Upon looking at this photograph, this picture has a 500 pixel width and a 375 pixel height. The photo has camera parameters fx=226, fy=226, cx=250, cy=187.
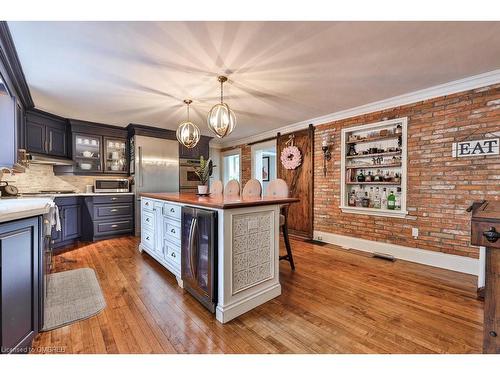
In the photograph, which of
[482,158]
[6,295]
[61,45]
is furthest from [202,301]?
[482,158]

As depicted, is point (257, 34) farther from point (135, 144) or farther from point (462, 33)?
point (135, 144)

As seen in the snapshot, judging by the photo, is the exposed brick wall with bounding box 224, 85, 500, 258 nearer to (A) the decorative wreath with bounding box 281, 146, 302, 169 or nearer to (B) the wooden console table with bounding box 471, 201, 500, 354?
(A) the decorative wreath with bounding box 281, 146, 302, 169

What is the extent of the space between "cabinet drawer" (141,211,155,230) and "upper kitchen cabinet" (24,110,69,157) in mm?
2220

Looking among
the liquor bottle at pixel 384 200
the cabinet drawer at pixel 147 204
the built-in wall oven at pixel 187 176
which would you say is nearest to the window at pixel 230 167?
the built-in wall oven at pixel 187 176

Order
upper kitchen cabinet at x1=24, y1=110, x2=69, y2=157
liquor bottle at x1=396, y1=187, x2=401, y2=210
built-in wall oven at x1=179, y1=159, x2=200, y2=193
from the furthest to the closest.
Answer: built-in wall oven at x1=179, y1=159, x2=200, y2=193
upper kitchen cabinet at x1=24, y1=110, x2=69, y2=157
liquor bottle at x1=396, y1=187, x2=401, y2=210

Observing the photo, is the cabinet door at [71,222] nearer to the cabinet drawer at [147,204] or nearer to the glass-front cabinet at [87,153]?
the glass-front cabinet at [87,153]

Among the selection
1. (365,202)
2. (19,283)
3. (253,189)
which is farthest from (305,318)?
(365,202)

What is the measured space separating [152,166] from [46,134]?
176 cm

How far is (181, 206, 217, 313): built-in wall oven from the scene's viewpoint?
5.98ft

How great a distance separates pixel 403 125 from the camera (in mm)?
3184

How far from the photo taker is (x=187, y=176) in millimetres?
5426

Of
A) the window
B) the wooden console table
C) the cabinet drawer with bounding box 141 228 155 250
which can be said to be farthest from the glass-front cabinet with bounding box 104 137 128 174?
the wooden console table

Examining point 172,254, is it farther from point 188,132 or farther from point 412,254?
point 412,254
